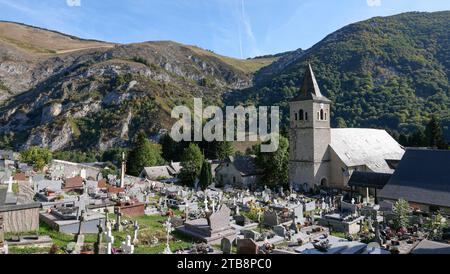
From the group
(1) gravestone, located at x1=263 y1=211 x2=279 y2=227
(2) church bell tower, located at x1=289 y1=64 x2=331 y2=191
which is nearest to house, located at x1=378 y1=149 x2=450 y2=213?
(1) gravestone, located at x1=263 y1=211 x2=279 y2=227

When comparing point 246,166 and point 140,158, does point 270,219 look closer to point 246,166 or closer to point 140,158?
point 246,166

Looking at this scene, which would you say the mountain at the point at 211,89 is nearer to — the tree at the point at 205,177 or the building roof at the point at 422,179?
the tree at the point at 205,177

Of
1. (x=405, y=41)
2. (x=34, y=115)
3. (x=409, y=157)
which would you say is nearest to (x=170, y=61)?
(x=34, y=115)

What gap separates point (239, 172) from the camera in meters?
41.2

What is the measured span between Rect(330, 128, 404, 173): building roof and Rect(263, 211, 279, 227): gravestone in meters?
17.8

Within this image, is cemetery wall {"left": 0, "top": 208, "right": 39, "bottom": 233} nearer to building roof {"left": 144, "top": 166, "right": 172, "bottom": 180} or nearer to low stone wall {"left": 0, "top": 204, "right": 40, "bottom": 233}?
low stone wall {"left": 0, "top": 204, "right": 40, "bottom": 233}

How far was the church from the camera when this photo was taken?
111 feet

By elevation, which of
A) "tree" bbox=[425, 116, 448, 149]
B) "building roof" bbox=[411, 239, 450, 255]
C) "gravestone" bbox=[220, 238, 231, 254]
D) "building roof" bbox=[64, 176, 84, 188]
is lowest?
"gravestone" bbox=[220, 238, 231, 254]

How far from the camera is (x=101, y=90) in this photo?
111m

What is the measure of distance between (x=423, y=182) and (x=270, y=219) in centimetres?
1157

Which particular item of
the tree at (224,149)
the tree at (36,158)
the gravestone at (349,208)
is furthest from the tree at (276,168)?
the tree at (36,158)

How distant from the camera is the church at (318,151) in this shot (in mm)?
33875

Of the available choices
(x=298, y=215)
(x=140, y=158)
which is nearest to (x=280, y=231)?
(x=298, y=215)

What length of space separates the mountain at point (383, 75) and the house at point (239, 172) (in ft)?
169
